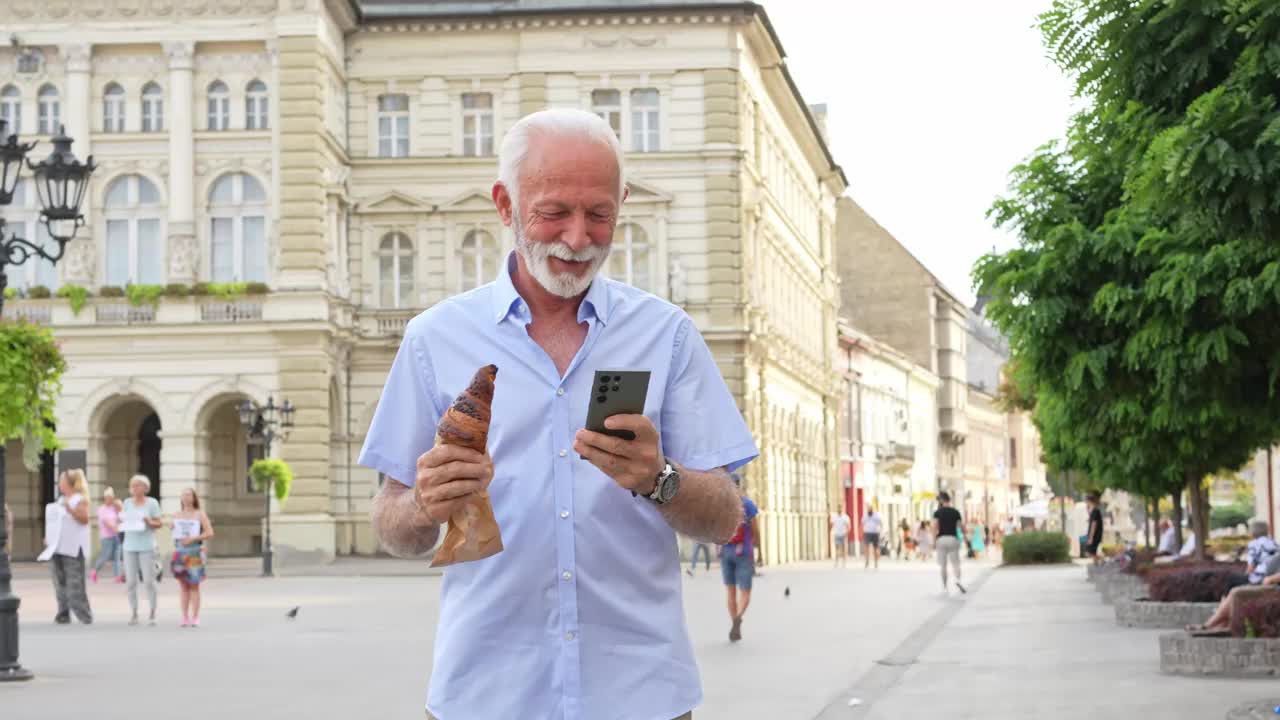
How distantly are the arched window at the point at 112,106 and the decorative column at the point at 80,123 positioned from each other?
0.45 metres

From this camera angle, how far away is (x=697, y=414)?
419cm

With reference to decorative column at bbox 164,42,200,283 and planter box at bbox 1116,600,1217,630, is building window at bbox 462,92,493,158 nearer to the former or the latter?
decorative column at bbox 164,42,200,283

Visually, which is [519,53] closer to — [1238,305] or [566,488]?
[1238,305]

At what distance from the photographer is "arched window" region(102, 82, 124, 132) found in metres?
53.9

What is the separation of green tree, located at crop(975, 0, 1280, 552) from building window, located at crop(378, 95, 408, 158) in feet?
95.9

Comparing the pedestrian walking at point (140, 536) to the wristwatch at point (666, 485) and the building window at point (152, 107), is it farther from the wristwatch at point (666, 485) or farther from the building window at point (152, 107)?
the building window at point (152, 107)

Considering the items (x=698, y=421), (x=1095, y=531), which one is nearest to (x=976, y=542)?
(x=1095, y=531)

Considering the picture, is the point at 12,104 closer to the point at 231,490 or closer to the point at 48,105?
the point at 48,105

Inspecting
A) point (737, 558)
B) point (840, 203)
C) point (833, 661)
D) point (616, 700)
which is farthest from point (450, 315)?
point (840, 203)

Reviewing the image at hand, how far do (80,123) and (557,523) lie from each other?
52035mm

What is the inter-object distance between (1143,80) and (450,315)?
27.6 feet

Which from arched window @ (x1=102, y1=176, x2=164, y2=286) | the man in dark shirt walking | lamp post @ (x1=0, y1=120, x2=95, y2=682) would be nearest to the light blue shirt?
lamp post @ (x1=0, y1=120, x2=95, y2=682)

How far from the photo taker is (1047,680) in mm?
17453

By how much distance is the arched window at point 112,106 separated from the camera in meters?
53.9
